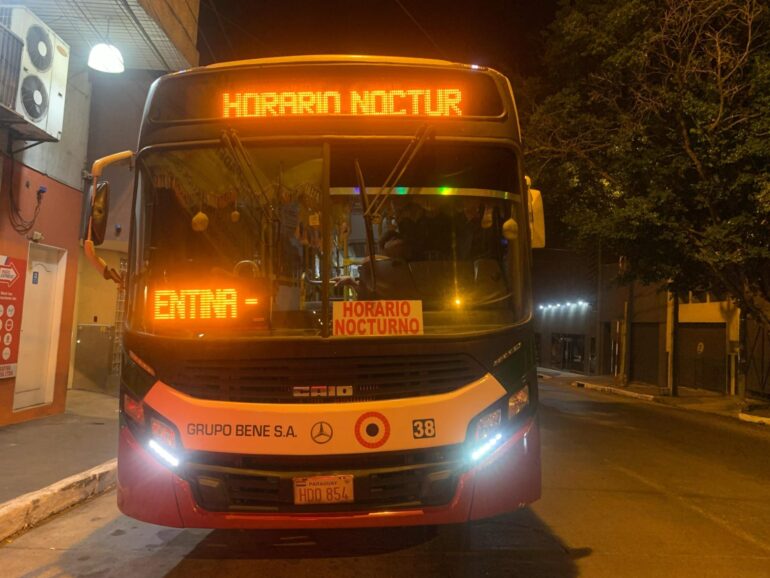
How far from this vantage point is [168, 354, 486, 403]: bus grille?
11.2 feet

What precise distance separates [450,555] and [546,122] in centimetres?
1274

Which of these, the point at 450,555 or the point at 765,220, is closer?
the point at 450,555

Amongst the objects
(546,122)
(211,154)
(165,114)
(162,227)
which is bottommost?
(162,227)

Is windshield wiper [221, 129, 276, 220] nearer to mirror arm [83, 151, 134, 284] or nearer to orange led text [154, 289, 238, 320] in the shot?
orange led text [154, 289, 238, 320]

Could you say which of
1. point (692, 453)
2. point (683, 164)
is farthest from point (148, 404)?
Answer: point (683, 164)

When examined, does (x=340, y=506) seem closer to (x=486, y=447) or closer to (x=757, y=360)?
(x=486, y=447)

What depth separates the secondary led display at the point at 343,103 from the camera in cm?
391

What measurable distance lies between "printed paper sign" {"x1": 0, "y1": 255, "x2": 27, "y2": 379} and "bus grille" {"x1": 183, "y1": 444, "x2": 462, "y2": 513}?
6.68m

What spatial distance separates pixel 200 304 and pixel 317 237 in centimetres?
78

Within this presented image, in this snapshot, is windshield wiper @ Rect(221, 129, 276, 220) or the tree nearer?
windshield wiper @ Rect(221, 129, 276, 220)

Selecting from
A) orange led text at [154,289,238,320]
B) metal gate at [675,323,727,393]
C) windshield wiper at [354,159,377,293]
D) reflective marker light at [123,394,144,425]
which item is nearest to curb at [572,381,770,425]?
metal gate at [675,323,727,393]

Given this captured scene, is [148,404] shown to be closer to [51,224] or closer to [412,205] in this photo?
[412,205]

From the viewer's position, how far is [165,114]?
401 centimetres

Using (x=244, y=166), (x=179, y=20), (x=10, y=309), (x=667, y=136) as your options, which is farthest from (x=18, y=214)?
(x=667, y=136)
